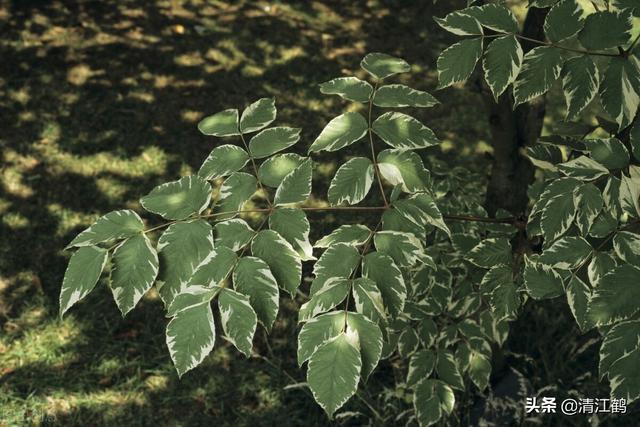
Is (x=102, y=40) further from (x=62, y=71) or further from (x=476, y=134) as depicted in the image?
(x=476, y=134)

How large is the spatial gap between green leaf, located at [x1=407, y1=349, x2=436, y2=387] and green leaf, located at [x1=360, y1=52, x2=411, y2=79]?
116 cm

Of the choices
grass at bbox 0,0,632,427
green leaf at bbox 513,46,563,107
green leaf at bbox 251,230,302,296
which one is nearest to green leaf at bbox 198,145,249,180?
green leaf at bbox 251,230,302,296

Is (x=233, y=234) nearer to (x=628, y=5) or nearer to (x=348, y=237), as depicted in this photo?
(x=348, y=237)

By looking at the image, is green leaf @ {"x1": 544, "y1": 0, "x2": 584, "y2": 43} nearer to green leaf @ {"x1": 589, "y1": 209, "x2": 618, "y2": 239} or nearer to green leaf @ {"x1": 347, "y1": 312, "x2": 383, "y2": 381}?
green leaf @ {"x1": 589, "y1": 209, "x2": 618, "y2": 239}

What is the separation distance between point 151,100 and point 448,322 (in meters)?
3.68

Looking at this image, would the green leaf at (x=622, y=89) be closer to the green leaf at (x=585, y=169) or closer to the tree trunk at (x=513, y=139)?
the green leaf at (x=585, y=169)

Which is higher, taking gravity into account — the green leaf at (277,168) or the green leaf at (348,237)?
the green leaf at (277,168)

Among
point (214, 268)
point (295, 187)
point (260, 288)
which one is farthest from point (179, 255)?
point (295, 187)

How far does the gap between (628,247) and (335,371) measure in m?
0.80

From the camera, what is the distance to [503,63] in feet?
5.02

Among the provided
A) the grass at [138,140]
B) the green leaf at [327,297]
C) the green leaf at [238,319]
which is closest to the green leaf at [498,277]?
the green leaf at [327,297]

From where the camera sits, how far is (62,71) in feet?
18.2

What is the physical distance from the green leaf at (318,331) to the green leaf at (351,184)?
336 millimetres

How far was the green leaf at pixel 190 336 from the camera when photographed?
130 cm
